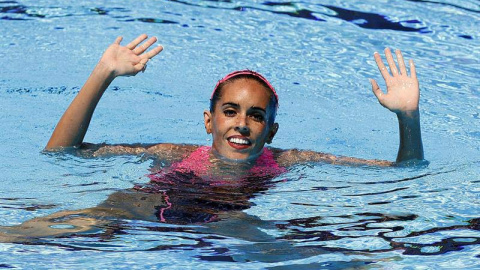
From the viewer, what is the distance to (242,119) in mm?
5035

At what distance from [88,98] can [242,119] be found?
98 centimetres

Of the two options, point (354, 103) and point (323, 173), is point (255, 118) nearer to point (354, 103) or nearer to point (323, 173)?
point (323, 173)

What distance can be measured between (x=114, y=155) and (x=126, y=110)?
1.92 m

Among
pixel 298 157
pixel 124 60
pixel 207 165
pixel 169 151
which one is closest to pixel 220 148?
pixel 207 165

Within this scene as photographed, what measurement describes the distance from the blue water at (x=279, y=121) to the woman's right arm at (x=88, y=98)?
21 cm

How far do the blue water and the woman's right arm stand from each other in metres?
0.21

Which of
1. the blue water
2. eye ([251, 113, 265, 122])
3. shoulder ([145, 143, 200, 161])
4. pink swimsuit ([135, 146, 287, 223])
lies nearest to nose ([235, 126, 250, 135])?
eye ([251, 113, 265, 122])

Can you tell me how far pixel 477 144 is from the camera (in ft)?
21.2

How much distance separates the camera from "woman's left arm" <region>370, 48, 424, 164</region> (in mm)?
5074

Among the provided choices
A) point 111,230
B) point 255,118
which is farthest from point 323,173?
point 111,230

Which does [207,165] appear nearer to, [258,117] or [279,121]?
[258,117]

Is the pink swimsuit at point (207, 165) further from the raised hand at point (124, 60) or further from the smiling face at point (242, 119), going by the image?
the raised hand at point (124, 60)

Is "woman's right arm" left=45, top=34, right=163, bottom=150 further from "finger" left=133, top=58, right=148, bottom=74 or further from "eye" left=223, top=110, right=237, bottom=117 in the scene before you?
"eye" left=223, top=110, right=237, bottom=117

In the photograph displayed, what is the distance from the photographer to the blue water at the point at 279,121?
13.8 ft
